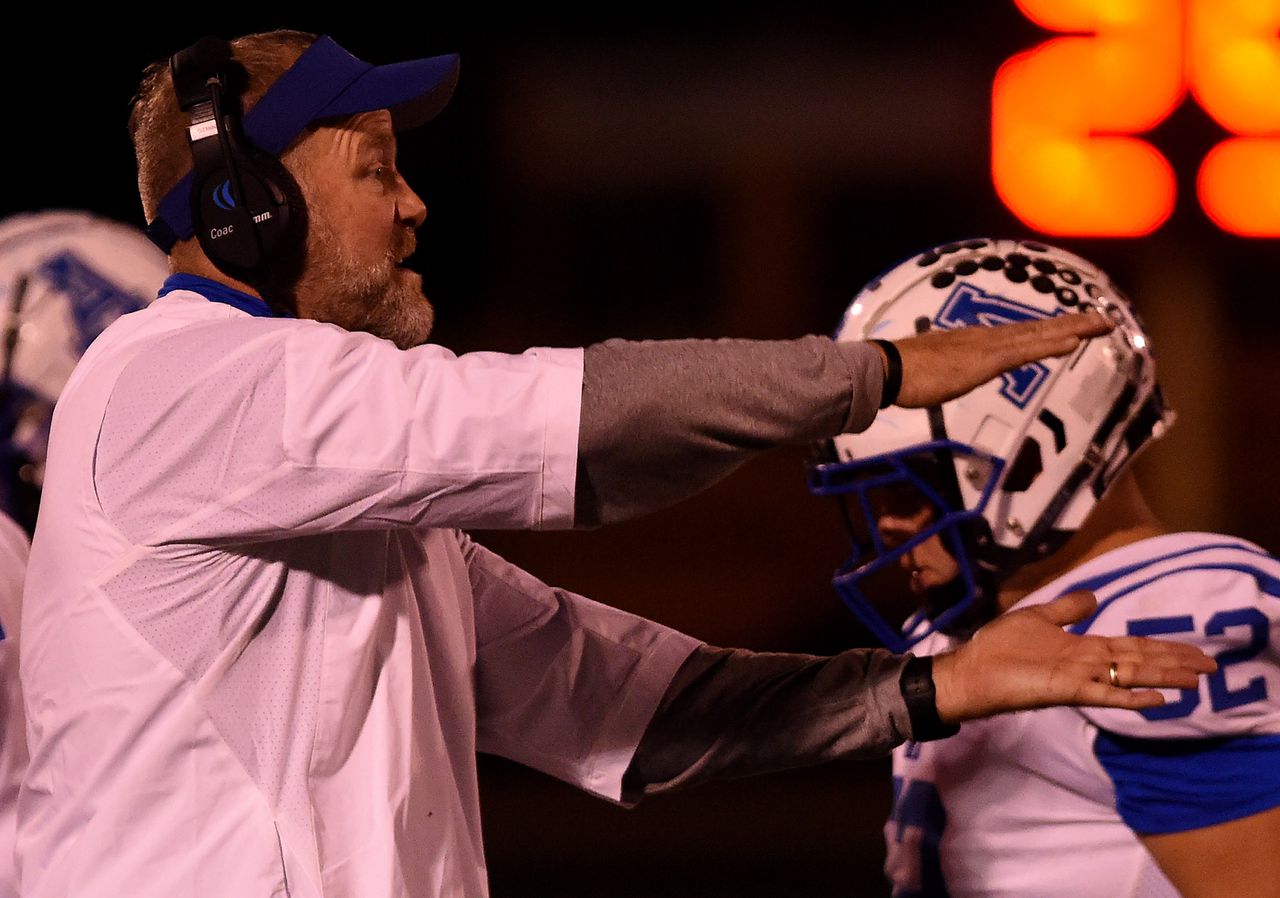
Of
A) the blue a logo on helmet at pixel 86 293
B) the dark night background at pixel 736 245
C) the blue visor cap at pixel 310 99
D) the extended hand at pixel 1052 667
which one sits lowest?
the dark night background at pixel 736 245

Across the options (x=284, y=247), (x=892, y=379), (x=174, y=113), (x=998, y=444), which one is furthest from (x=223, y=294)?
(x=998, y=444)

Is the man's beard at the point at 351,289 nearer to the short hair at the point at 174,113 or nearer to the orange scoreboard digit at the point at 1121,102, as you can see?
the short hair at the point at 174,113

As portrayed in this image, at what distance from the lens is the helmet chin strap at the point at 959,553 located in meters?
1.91

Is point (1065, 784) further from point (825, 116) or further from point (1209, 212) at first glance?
point (825, 116)

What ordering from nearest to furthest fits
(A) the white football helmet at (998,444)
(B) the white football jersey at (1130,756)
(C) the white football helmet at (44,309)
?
(B) the white football jersey at (1130,756), (A) the white football helmet at (998,444), (C) the white football helmet at (44,309)

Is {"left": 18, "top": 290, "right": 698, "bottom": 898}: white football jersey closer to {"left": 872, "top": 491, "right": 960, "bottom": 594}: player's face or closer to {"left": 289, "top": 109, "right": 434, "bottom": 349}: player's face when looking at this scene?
{"left": 289, "top": 109, "right": 434, "bottom": 349}: player's face

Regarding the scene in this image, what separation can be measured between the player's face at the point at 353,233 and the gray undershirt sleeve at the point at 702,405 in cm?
40

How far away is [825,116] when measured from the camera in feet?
15.5

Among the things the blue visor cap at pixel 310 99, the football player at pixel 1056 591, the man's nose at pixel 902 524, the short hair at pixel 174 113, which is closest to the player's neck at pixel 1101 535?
the football player at pixel 1056 591

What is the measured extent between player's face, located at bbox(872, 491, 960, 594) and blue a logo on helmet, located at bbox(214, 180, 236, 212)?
2.76ft

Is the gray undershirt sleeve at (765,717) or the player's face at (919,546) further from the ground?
the player's face at (919,546)

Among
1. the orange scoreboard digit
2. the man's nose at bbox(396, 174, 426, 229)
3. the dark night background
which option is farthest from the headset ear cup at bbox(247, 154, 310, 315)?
the dark night background

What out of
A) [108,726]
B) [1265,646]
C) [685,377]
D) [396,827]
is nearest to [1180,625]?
[1265,646]

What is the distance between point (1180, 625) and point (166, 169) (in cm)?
114
